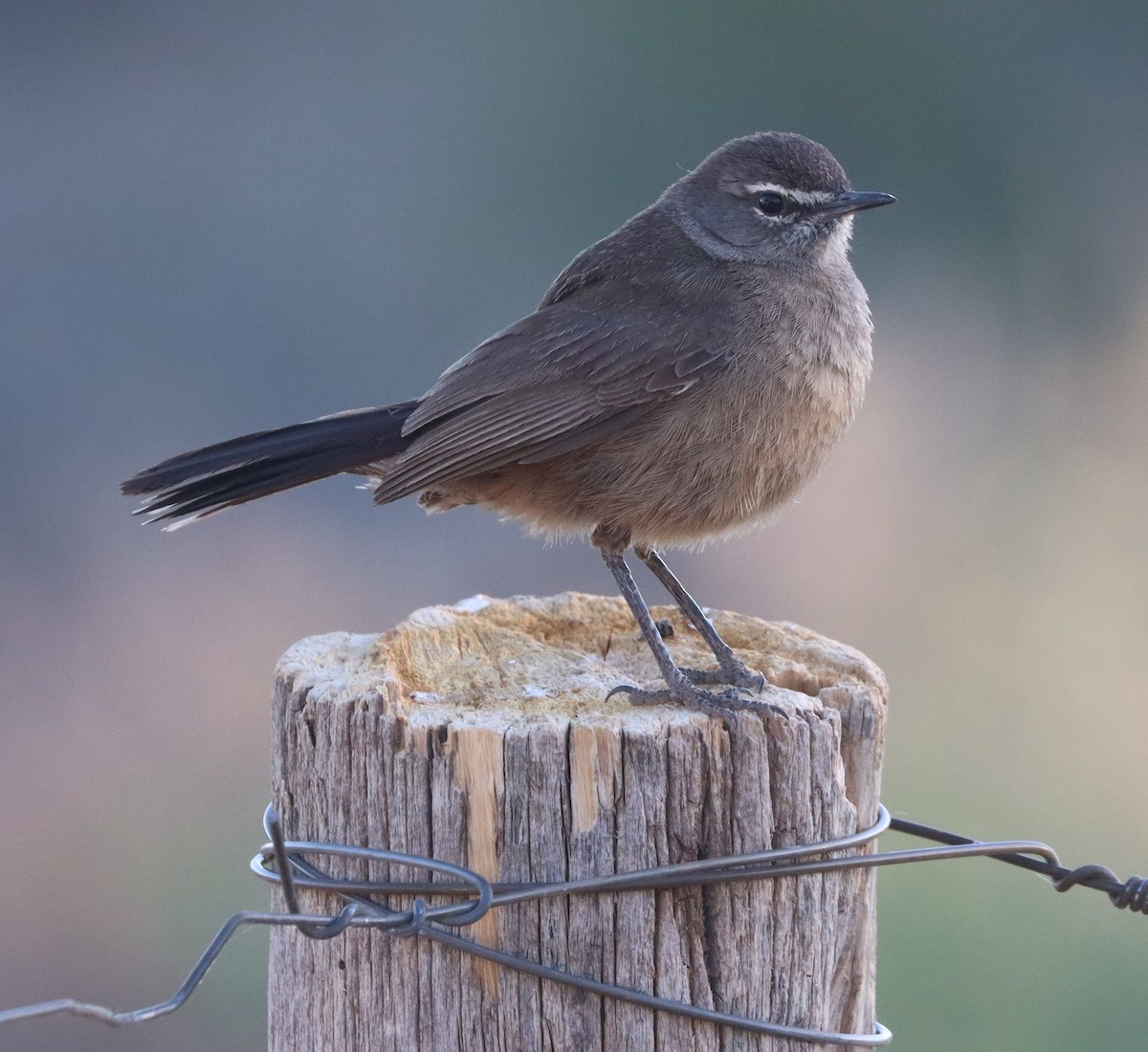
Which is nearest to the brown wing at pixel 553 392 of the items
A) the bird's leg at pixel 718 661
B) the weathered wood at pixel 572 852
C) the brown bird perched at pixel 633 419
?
the brown bird perched at pixel 633 419

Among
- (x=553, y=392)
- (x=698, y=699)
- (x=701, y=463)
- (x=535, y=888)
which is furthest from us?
(x=553, y=392)

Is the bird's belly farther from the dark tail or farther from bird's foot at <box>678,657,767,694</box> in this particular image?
bird's foot at <box>678,657,767,694</box>

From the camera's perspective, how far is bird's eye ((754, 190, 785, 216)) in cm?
445

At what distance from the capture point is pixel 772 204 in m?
4.46

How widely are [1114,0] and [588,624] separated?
6762 millimetres

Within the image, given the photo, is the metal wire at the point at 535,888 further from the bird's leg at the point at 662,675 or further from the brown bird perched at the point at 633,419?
the brown bird perched at the point at 633,419

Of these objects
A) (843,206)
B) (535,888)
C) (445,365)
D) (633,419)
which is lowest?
(535,888)

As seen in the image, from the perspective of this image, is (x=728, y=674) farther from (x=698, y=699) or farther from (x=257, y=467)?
(x=257, y=467)

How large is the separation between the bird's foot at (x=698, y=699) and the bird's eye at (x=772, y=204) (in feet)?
5.90

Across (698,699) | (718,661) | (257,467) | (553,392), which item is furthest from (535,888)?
(257,467)

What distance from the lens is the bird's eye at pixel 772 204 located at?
175 inches

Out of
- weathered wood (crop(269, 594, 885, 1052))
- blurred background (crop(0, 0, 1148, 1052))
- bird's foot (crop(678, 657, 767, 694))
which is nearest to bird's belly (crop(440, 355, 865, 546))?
bird's foot (crop(678, 657, 767, 694))

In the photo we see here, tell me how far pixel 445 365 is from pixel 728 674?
524 centimetres

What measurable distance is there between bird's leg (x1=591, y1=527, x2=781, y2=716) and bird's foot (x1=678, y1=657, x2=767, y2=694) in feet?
0.09
